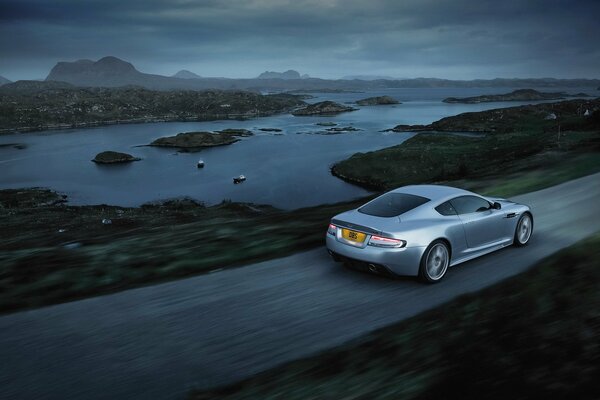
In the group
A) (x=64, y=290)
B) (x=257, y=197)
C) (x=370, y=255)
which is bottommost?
(x=257, y=197)

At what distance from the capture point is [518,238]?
9531 millimetres

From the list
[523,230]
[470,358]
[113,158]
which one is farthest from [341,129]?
[470,358]

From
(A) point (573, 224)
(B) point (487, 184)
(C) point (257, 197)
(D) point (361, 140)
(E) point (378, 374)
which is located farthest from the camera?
(D) point (361, 140)

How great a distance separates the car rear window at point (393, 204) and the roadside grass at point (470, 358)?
6.42 ft

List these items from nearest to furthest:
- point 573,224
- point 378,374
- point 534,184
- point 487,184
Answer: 1. point 378,374
2. point 573,224
3. point 534,184
4. point 487,184

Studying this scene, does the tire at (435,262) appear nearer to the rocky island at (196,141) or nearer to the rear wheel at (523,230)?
the rear wheel at (523,230)

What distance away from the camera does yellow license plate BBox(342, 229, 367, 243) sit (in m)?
7.88

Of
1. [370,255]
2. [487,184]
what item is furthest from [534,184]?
[370,255]

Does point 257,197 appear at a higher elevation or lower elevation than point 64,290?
lower

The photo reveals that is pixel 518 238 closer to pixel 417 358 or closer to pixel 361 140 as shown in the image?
pixel 417 358

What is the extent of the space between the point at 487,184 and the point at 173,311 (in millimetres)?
13729

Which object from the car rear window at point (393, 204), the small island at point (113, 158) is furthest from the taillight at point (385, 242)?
the small island at point (113, 158)

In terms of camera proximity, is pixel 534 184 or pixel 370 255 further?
pixel 534 184

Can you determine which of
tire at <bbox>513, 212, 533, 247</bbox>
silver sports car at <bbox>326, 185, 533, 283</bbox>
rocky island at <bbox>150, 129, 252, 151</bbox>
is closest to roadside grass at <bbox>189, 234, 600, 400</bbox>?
silver sports car at <bbox>326, 185, 533, 283</bbox>
